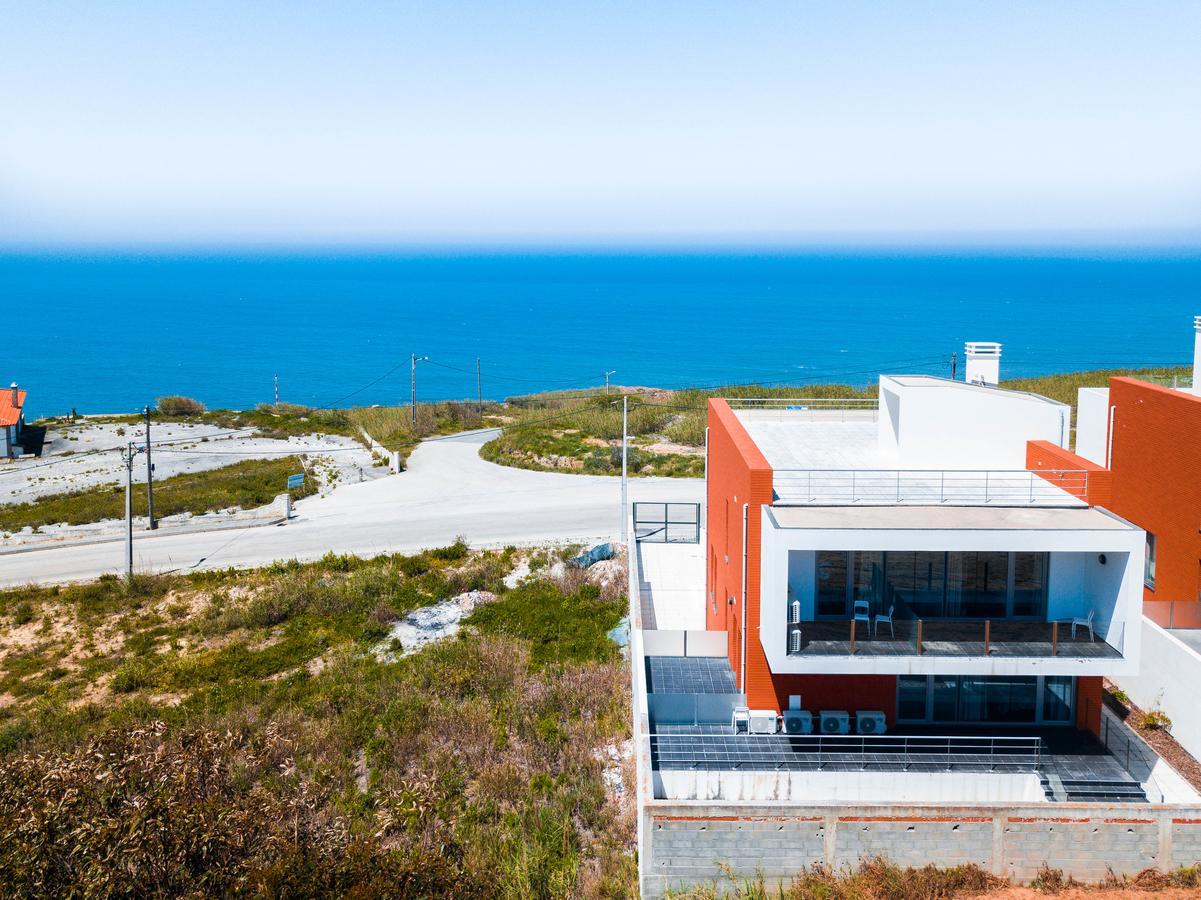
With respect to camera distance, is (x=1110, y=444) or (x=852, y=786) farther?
(x=1110, y=444)

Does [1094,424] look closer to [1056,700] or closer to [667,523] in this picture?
[1056,700]

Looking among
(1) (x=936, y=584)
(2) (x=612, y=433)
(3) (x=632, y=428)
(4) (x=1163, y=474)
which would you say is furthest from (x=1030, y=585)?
(3) (x=632, y=428)

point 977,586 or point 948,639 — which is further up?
point 977,586

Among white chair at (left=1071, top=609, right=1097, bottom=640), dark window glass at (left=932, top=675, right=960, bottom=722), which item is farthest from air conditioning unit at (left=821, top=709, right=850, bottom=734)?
white chair at (left=1071, top=609, right=1097, bottom=640)

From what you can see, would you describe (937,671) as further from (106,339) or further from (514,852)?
(106,339)

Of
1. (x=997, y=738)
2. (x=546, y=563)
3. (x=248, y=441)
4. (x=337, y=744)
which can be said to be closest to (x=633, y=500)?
(x=546, y=563)

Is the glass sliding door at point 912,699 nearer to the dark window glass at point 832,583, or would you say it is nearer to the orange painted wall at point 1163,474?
the dark window glass at point 832,583
